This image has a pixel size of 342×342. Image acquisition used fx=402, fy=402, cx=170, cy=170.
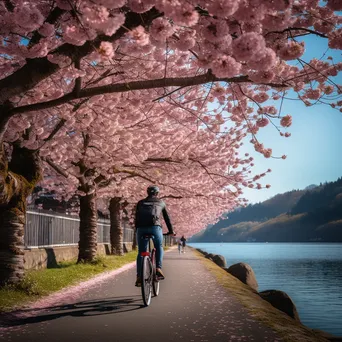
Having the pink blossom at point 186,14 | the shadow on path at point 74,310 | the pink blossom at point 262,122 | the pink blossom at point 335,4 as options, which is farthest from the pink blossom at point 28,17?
the pink blossom at point 262,122


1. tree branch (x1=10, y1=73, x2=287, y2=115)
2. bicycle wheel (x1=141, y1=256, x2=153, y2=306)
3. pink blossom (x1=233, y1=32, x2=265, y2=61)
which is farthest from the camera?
bicycle wheel (x1=141, y1=256, x2=153, y2=306)

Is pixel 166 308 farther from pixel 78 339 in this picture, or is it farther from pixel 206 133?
pixel 206 133

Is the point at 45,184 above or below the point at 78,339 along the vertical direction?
above

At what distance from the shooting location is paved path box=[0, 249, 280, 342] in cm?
539

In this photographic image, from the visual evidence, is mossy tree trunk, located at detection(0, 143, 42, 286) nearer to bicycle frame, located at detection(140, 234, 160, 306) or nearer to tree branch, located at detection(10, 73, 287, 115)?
tree branch, located at detection(10, 73, 287, 115)

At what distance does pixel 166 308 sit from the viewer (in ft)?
25.1

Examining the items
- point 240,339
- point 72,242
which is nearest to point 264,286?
point 72,242

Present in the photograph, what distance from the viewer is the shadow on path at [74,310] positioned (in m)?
6.53

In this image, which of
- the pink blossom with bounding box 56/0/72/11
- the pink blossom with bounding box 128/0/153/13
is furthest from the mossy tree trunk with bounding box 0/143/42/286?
the pink blossom with bounding box 128/0/153/13

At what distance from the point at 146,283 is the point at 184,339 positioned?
261cm

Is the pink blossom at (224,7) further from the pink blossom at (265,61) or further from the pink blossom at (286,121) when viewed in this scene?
the pink blossom at (286,121)

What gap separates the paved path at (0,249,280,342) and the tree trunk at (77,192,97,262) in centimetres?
805

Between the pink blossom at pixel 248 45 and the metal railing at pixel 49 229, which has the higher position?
the pink blossom at pixel 248 45

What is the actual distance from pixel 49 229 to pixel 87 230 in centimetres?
162
